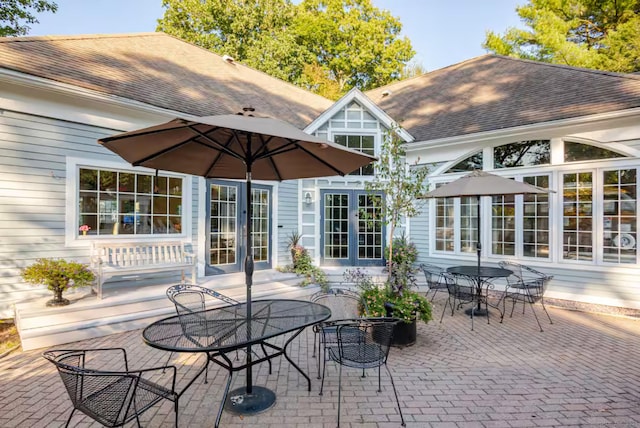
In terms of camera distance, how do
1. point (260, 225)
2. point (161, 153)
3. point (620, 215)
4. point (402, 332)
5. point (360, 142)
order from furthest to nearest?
point (360, 142) < point (260, 225) < point (620, 215) < point (402, 332) < point (161, 153)

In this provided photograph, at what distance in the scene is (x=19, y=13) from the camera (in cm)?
1208

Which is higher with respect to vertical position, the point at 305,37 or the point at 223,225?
the point at 305,37

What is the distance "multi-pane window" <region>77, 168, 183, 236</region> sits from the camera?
5961 mm

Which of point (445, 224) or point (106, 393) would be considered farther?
point (445, 224)

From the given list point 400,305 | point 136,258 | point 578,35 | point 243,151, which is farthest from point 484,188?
point 578,35

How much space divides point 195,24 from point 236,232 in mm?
19312

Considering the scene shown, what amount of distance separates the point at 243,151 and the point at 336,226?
19.7ft

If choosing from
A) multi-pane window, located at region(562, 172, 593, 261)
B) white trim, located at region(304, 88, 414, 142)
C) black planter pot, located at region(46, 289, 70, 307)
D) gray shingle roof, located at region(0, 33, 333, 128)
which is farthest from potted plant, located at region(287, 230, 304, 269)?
multi-pane window, located at region(562, 172, 593, 261)

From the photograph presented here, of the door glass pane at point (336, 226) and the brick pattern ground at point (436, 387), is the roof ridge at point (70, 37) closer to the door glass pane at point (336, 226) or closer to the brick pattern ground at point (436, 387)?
the brick pattern ground at point (436, 387)

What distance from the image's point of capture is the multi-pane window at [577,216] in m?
6.54

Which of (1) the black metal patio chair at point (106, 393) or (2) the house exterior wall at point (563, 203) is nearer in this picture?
(1) the black metal patio chair at point (106, 393)

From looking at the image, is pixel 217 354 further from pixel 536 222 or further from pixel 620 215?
pixel 620 215

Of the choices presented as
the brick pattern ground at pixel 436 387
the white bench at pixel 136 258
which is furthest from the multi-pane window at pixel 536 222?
the white bench at pixel 136 258

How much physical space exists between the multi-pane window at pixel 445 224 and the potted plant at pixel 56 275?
7.40 m
